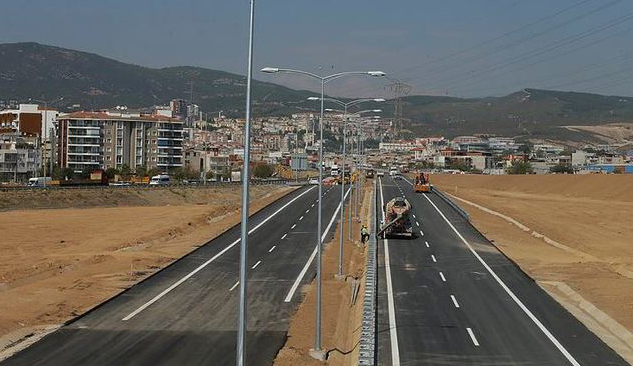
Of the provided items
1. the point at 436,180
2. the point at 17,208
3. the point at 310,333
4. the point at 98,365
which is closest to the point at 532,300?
the point at 310,333

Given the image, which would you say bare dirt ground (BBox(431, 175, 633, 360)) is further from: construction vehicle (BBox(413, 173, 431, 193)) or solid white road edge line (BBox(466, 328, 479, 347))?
construction vehicle (BBox(413, 173, 431, 193))


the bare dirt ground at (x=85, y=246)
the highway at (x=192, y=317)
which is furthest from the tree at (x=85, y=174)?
the highway at (x=192, y=317)

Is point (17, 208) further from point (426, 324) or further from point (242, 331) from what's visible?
point (242, 331)

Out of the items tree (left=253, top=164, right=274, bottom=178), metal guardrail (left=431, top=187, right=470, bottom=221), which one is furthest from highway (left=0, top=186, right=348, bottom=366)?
tree (left=253, top=164, right=274, bottom=178)

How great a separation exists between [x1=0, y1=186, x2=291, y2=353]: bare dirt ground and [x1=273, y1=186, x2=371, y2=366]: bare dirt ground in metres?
9.53

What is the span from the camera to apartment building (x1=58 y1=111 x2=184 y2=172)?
182 meters

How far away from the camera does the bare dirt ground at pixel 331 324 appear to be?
2639 centimetres

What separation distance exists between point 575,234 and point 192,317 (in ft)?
162

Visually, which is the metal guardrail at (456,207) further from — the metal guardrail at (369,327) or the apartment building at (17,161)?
the apartment building at (17,161)

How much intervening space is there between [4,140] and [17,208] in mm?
82928

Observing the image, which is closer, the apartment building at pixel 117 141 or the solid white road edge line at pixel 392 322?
the solid white road edge line at pixel 392 322

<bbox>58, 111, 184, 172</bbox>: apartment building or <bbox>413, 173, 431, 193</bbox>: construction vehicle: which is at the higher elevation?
<bbox>58, 111, 184, 172</bbox>: apartment building

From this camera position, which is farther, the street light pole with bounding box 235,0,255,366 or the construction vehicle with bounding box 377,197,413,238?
the construction vehicle with bounding box 377,197,413,238

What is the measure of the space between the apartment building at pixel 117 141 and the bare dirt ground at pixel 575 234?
81.1 m
